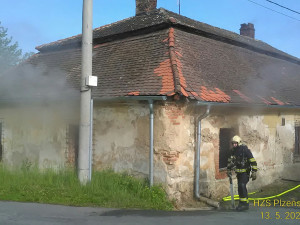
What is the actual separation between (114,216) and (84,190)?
57.6 inches

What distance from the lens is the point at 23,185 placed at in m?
7.07

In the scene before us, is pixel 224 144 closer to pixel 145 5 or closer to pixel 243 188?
pixel 243 188

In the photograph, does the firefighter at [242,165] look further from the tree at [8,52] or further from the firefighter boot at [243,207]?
the tree at [8,52]

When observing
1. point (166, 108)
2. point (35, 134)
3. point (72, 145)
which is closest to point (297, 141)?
point (166, 108)

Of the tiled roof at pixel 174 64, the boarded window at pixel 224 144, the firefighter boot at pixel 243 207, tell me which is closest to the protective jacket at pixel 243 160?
the firefighter boot at pixel 243 207

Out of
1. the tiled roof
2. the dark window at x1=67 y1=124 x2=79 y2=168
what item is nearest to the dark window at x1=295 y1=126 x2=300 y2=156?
the tiled roof

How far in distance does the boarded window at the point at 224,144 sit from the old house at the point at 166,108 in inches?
1.1

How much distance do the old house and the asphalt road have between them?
1196 millimetres

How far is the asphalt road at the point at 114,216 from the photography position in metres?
5.14

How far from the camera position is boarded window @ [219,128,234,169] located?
8797 millimetres

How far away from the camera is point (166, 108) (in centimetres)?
714

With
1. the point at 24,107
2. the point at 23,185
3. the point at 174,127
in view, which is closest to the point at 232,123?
the point at 174,127

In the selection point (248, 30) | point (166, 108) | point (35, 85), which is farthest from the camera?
point (248, 30)

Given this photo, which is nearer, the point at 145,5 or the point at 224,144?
the point at 224,144
